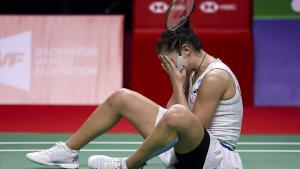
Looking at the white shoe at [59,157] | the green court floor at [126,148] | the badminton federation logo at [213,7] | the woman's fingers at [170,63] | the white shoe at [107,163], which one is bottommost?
the green court floor at [126,148]

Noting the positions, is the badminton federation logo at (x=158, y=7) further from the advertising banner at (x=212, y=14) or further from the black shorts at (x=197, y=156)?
the black shorts at (x=197, y=156)

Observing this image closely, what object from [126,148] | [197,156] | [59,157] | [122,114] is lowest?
[126,148]

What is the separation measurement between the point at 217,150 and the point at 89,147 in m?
2.07

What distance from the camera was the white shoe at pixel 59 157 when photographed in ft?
16.4

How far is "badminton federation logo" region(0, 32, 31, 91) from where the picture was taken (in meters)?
8.89

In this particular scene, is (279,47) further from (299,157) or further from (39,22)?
(299,157)

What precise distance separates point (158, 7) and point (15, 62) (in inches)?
70.7

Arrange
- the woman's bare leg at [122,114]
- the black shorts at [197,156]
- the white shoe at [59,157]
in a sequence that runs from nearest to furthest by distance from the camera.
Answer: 1. the black shorts at [197,156]
2. the woman's bare leg at [122,114]
3. the white shoe at [59,157]

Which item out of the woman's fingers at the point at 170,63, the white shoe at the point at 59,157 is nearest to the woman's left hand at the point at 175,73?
the woman's fingers at the point at 170,63

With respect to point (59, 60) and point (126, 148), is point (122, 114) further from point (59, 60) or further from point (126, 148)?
point (59, 60)

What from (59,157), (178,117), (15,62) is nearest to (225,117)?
(178,117)

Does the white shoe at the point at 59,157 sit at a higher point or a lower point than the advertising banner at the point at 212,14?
lower

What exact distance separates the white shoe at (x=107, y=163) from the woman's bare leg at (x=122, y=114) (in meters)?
0.23

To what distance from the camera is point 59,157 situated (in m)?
5.00
